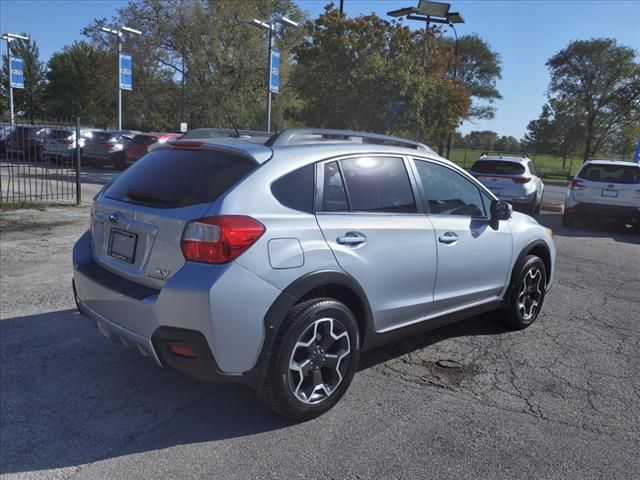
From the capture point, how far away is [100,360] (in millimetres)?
4273

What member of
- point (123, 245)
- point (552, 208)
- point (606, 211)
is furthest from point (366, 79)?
point (123, 245)

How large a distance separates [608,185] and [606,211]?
56cm

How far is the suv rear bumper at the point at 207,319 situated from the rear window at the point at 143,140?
19.3 m

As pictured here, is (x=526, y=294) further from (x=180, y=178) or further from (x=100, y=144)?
(x=100, y=144)

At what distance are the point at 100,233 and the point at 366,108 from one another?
18471 mm

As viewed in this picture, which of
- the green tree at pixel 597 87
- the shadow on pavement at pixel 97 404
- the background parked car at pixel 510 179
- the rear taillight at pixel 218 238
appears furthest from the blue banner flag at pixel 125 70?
the green tree at pixel 597 87

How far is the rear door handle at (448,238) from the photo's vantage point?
422 centimetres

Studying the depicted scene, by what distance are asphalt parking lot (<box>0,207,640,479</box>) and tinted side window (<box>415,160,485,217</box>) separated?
3.88 ft

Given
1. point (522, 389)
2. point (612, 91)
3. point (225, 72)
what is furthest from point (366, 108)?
point (612, 91)

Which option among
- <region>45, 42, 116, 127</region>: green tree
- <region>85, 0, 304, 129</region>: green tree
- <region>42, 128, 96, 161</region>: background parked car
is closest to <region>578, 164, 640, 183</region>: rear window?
<region>42, 128, 96, 161</region>: background parked car

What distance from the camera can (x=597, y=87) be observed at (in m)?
43.8

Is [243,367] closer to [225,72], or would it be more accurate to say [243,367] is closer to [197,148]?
[197,148]

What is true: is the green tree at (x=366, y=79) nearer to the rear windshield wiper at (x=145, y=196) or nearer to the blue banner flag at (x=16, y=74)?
the blue banner flag at (x=16, y=74)

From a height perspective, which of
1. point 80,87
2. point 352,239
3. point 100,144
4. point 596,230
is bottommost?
point 596,230
